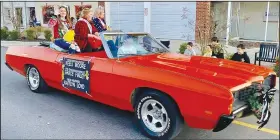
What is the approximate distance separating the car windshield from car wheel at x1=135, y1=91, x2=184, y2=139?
0.97 m

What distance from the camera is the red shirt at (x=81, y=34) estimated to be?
524 centimetres

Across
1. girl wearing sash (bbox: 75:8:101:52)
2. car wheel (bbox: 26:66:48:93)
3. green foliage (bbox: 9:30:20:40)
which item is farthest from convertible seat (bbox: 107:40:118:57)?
green foliage (bbox: 9:30:20:40)

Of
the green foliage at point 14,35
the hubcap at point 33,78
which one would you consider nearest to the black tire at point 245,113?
the hubcap at point 33,78

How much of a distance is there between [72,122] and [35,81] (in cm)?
190

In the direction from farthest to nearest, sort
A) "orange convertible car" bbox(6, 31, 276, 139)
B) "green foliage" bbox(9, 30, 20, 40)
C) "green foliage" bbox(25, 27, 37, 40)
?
"green foliage" bbox(9, 30, 20, 40), "green foliage" bbox(25, 27, 37, 40), "orange convertible car" bbox(6, 31, 276, 139)

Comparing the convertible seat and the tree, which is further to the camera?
the tree

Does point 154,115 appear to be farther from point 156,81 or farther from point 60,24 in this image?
point 60,24

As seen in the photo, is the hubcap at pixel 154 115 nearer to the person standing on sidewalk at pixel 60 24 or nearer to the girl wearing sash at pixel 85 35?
the girl wearing sash at pixel 85 35

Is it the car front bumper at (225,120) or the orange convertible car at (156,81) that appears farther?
the orange convertible car at (156,81)

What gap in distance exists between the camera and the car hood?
3432 mm

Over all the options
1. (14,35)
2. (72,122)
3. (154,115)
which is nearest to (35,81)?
(72,122)

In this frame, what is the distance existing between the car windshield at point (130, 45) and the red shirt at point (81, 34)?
0.77 m

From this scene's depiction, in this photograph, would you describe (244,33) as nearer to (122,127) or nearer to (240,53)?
(240,53)

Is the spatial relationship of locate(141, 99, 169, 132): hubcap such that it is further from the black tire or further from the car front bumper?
the black tire
